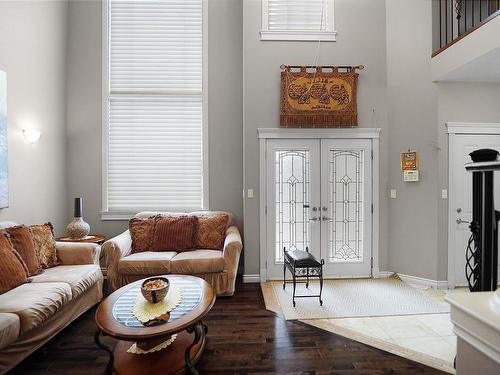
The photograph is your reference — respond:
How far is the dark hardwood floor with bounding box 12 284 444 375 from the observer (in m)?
2.17

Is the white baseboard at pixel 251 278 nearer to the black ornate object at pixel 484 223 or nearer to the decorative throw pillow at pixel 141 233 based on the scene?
the decorative throw pillow at pixel 141 233

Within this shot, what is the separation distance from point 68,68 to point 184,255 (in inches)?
131

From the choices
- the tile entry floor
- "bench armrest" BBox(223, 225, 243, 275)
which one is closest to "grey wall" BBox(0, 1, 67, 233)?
"bench armrest" BBox(223, 225, 243, 275)

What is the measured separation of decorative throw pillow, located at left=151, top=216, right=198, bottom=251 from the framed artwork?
1649mm

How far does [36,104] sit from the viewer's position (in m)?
3.67

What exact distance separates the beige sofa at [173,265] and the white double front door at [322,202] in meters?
0.79

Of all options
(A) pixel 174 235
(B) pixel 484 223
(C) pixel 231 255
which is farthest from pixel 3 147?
(B) pixel 484 223

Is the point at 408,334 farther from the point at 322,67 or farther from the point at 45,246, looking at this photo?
the point at 45,246

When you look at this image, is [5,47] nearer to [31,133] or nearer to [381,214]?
[31,133]

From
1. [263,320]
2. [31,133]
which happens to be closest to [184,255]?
[263,320]

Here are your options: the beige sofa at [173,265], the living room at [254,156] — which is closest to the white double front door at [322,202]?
the living room at [254,156]

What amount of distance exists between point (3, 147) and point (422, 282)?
525cm

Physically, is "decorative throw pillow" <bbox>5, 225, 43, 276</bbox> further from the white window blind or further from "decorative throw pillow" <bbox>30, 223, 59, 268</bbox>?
the white window blind

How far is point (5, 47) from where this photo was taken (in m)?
3.18
